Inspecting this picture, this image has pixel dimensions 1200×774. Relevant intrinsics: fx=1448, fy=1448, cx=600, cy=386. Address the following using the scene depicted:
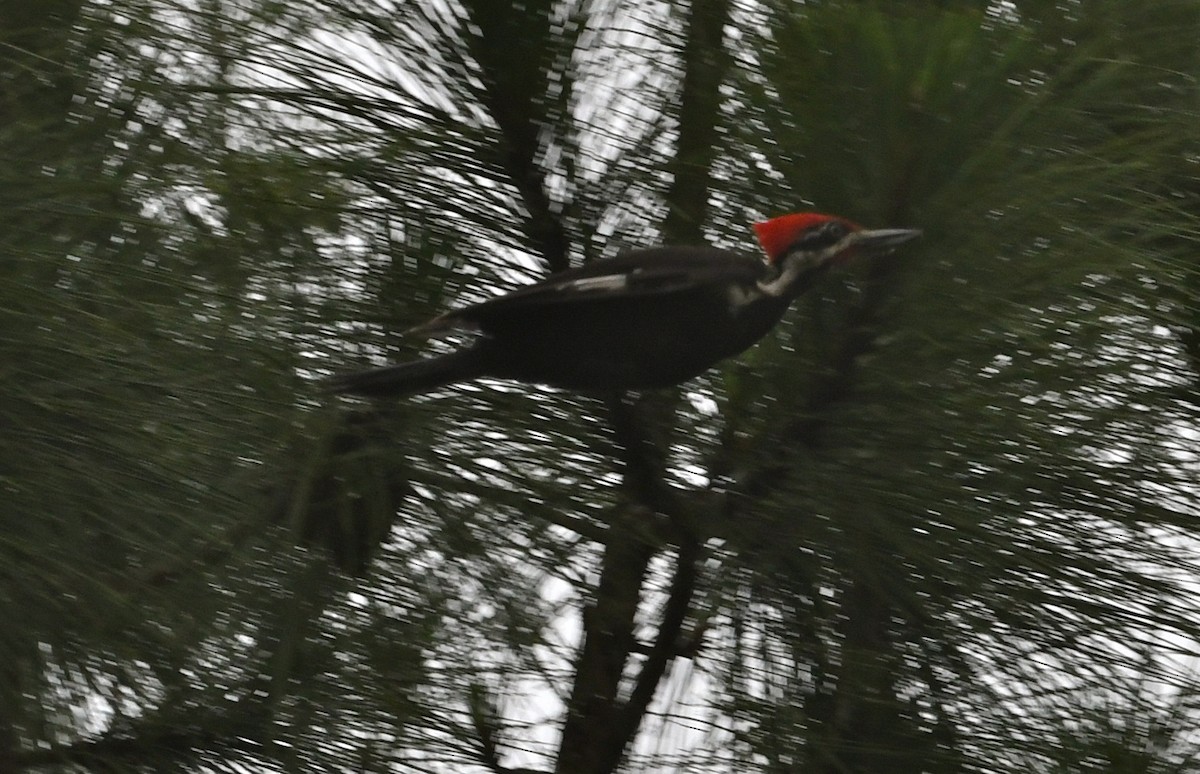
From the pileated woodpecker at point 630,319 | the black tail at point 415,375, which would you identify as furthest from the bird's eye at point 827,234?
the black tail at point 415,375

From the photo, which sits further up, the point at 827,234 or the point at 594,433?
the point at 827,234

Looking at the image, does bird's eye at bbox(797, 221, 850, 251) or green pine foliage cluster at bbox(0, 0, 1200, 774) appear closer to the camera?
bird's eye at bbox(797, 221, 850, 251)

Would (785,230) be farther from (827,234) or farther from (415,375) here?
(415,375)

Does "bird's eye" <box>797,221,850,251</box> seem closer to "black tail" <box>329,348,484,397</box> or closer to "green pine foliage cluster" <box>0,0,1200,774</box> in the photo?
"green pine foliage cluster" <box>0,0,1200,774</box>

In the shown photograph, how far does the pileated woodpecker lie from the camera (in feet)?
1.98

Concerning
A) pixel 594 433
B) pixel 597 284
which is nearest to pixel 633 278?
pixel 597 284

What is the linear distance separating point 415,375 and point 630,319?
96 mm

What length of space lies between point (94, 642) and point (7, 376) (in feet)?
0.47

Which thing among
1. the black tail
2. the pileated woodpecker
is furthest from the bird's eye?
the black tail

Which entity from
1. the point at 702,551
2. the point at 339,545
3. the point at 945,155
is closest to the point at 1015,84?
the point at 945,155

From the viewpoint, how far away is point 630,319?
2.02 feet

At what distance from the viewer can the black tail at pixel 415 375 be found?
62cm

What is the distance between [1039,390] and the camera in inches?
28.5

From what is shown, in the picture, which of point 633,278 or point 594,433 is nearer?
point 633,278
